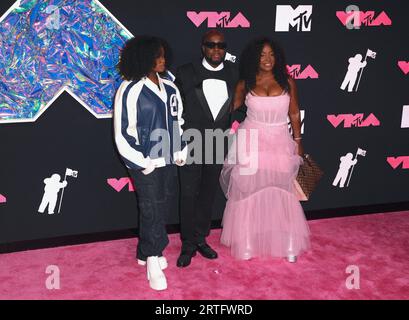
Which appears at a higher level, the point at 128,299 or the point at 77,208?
the point at 77,208

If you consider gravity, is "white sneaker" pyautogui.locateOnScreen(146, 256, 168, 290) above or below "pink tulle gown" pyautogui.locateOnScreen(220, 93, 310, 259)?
below

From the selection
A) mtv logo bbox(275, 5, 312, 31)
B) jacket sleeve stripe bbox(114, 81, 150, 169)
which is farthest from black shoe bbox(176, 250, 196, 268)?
mtv logo bbox(275, 5, 312, 31)

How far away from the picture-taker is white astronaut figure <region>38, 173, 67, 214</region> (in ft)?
12.9

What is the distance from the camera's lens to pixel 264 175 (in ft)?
12.3

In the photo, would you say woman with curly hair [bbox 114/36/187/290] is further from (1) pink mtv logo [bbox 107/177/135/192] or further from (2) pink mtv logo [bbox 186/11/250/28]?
(1) pink mtv logo [bbox 107/177/135/192]

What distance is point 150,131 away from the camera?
3180 millimetres

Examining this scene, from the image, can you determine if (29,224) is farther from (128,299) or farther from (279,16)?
(279,16)

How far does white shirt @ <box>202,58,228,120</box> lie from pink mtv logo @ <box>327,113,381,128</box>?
1.39 meters

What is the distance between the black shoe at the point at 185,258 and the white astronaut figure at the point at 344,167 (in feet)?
5.48

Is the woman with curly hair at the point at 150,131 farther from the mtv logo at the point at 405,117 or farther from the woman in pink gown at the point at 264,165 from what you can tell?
the mtv logo at the point at 405,117

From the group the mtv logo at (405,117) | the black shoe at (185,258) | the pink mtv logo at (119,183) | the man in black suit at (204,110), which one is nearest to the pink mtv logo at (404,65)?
the mtv logo at (405,117)

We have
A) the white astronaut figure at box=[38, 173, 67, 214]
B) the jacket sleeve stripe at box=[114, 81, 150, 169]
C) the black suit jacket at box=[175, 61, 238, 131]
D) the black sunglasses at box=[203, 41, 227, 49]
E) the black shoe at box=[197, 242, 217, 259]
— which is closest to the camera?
the jacket sleeve stripe at box=[114, 81, 150, 169]
